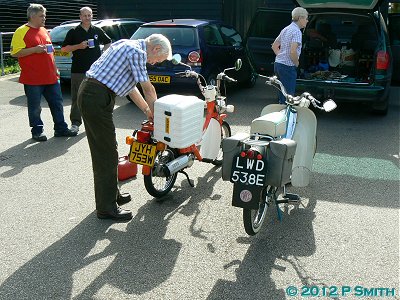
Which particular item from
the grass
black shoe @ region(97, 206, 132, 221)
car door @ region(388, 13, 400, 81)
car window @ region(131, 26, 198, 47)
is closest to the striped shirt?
car window @ region(131, 26, 198, 47)

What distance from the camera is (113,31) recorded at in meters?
11.2

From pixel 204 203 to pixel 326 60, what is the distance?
563 cm

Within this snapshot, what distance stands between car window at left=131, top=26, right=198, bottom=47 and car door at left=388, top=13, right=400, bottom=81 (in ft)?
13.6

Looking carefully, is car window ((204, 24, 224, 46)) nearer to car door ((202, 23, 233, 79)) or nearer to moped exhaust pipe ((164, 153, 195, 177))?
car door ((202, 23, 233, 79))

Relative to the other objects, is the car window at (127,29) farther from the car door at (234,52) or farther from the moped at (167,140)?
the moped at (167,140)

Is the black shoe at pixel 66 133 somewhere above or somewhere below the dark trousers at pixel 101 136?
below

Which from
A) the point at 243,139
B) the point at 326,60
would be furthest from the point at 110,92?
the point at 326,60

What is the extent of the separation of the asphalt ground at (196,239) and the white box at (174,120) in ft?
2.26

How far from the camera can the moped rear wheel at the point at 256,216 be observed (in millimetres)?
3834

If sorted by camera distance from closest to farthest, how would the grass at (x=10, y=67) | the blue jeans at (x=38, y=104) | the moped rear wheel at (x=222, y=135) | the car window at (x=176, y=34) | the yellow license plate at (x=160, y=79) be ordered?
the moped rear wheel at (x=222, y=135) → the blue jeans at (x=38, y=104) → the yellow license plate at (x=160, y=79) → the car window at (x=176, y=34) → the grass at (x=10, y=67)

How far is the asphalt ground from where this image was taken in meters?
3.35

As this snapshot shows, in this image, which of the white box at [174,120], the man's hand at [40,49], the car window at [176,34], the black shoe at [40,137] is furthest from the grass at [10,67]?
the white box at [174,120]

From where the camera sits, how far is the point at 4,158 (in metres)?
6.15

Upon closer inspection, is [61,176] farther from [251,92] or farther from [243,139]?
[251,92]
